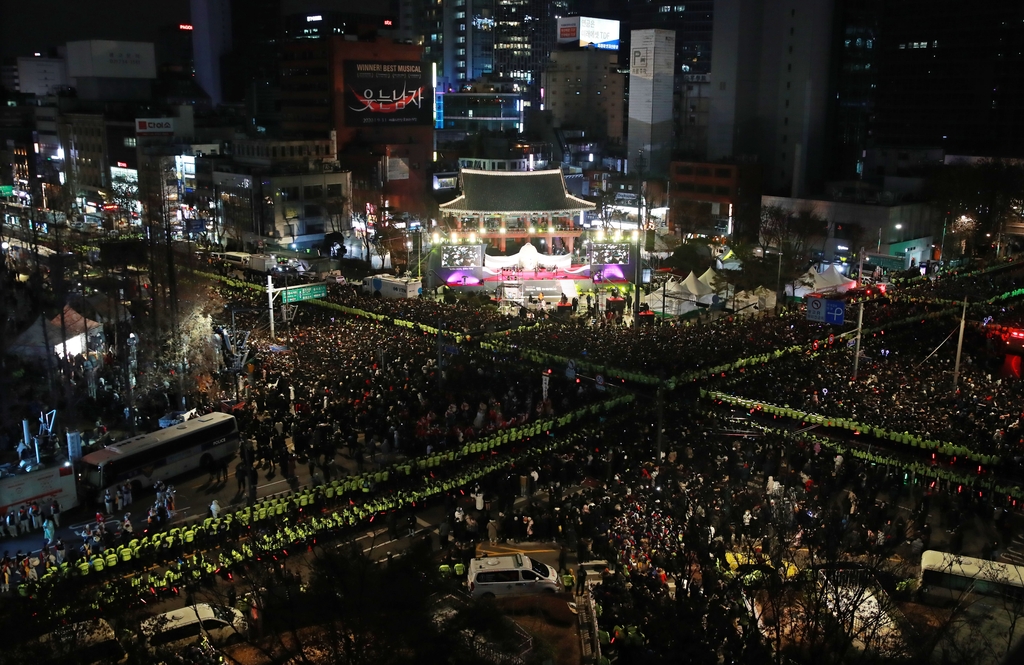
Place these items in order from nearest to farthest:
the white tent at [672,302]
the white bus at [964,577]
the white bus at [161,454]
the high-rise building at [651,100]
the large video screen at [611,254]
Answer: the white bus at [964,577] → the white bus at [161,454] → the white tent at [672,302] → the large video screen at [611,254] → the high-rise building at [651,100]

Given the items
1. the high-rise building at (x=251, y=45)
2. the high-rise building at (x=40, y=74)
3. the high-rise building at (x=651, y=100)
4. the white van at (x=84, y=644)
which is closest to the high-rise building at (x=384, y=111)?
the high-rise building at (x=651, y=100)

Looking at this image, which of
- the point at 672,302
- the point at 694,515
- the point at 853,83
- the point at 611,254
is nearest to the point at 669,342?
the point at 672,302

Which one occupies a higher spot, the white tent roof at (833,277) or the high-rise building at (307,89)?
the high-rise building at (307,89)

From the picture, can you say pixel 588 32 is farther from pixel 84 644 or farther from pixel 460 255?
pixel 84 644

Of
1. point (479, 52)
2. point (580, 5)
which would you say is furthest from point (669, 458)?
point (580, 5)

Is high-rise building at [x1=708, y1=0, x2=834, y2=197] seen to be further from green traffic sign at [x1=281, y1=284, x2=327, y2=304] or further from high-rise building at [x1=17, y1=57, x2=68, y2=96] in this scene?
high-rise building at [x1=17, y1=57, x2=68, y2=96]

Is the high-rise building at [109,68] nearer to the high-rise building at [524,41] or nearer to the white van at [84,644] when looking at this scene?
the high-rise building at [524,41]
